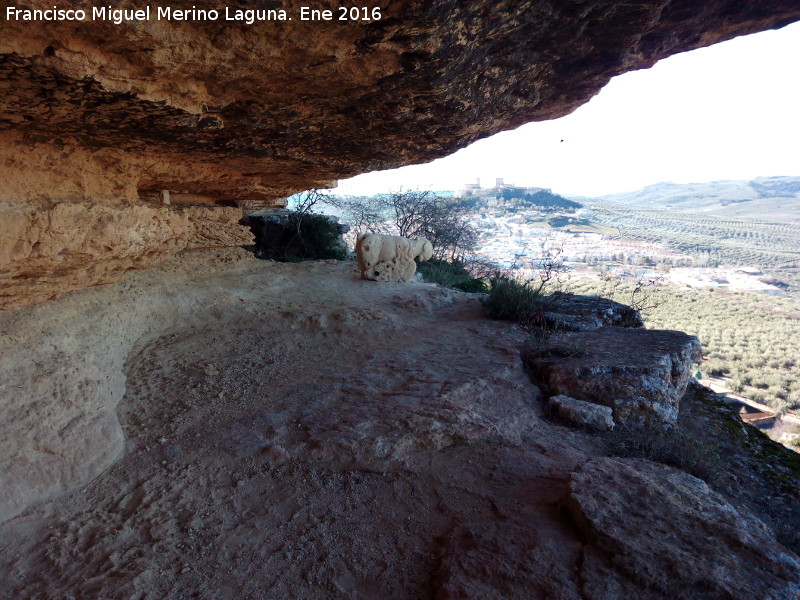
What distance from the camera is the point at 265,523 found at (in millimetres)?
2119

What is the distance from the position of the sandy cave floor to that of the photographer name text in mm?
2191

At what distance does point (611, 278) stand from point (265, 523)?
14.0 metres

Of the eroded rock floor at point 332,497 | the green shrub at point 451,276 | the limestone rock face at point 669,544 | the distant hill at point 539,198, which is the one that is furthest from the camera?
the distant hill at point 539,198

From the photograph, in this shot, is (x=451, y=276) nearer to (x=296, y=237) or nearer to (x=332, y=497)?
(x=296, y=237)

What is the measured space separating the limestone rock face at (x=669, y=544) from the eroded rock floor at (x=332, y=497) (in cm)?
1

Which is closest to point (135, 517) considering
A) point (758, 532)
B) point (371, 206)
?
point (758, 532)

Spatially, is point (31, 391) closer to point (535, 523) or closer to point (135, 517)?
point (135, 517)

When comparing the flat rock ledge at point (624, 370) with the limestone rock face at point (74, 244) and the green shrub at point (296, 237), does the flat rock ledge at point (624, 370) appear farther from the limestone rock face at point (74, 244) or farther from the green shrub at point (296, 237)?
the green shrub at point (296, 237)

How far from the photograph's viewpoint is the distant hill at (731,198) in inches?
1109

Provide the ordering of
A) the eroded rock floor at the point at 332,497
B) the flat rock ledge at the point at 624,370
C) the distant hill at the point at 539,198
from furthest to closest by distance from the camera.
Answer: the distant hill at the point at 539,198
the flat rock ledge at the point at 624,370
the eroded rock floor at the point at 332,497

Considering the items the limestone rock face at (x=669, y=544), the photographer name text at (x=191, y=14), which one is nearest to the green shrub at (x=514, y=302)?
the limestone rock face at (x=669, y=544)

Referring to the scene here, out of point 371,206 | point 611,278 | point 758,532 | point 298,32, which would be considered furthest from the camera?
point 371,206

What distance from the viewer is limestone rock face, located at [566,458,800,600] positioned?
1.56 meters

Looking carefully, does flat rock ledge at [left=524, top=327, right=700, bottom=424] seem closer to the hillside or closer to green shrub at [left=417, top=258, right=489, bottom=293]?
green shrub at [left=417, top=258, right=489, bottom=293]
